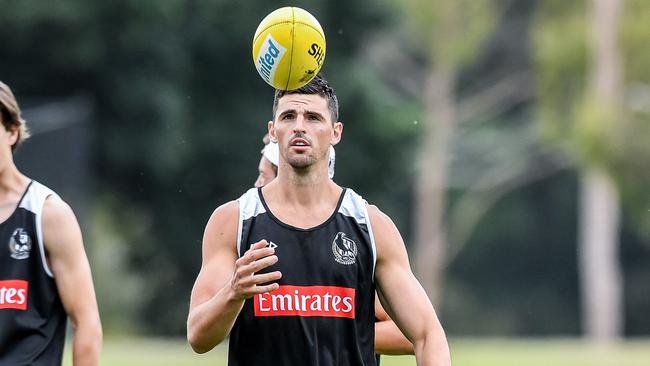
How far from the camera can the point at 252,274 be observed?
6.43 metres

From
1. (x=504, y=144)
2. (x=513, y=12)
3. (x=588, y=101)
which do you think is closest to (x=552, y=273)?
(x=504, y=144)

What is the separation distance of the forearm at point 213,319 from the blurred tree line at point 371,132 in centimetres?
2652

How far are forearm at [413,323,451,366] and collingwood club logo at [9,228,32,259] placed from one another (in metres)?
1.79

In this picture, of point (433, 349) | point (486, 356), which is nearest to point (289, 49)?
point (433, 349)

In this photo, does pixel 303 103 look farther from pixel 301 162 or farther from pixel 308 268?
pixel 308 268

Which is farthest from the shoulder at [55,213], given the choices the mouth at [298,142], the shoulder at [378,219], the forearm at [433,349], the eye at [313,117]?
the forearm at [433,349]

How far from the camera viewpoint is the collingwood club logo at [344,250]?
23.2ft

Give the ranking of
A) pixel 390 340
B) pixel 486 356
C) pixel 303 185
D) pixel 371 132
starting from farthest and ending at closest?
pixel 371 132 < pixel 486 356 < pixel 390 340 < pixel 303 185

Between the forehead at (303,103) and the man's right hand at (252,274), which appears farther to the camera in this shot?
the forehead at (303,103)

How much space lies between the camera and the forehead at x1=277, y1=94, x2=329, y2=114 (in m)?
7.25

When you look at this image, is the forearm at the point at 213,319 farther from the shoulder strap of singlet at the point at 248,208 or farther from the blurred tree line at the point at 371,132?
the blurred tree line at the point at 371,132

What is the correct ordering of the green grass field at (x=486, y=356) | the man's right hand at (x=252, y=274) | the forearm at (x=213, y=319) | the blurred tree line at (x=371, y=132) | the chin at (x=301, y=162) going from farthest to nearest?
1. the blurred tree line at (x=371, y=132)
2. the green grass field at (x=486, y=356)
3. the chin at (x=301, y=162)
4. the forearm at (x=213, y=319)
5. the man's right hand at (x=252, y=274)

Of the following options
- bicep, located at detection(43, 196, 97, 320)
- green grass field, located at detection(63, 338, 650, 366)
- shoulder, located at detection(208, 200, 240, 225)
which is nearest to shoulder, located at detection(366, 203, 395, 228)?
shoulder, located at detection(208, 200, 240, 225)

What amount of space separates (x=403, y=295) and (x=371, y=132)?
34.7m
